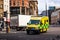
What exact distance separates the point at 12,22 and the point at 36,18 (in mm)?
20986

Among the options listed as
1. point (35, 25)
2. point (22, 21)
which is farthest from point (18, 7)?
point (35, 25)

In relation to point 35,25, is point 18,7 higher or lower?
higher

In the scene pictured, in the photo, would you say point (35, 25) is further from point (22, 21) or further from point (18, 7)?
point (18, 7)

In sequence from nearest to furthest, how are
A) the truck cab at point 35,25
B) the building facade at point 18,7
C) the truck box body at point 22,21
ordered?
the truck cab at point 35,25 → the truck box body at point 22,21 → the building facade at point 18,7

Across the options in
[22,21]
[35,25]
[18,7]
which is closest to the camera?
[35,25]

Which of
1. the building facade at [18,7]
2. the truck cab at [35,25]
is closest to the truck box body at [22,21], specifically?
the truck cab at [35,25]

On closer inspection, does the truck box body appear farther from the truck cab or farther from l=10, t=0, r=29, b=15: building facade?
l=10, t=0, r=29, b=15: building facade

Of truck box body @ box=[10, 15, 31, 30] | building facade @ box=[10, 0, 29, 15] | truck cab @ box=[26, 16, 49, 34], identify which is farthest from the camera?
building facade @ box=[10, 0, 29, 15]

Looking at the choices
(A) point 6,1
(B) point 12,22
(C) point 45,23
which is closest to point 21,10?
(A) point 6,1

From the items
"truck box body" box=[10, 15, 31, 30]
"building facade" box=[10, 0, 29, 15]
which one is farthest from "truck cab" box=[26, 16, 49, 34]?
"building facade" box=[10, 0, 29, 15]

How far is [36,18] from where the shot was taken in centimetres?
4406

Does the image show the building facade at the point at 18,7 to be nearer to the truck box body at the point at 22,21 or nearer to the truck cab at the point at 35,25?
the truck box body at the point at 22,21

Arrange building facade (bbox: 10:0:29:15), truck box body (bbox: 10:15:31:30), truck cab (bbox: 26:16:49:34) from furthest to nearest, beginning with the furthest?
building facade (bbox: 10:0:29:15)
truck box body (bbox: 10:15:31:30)
truck cab (bbox: 26:16:49:34)

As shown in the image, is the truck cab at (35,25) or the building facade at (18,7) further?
the building facade at (18,7)
